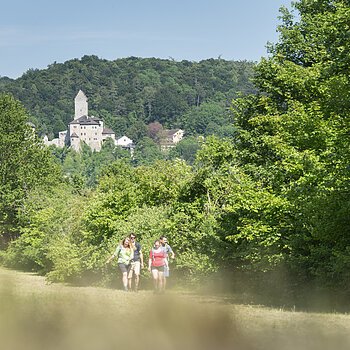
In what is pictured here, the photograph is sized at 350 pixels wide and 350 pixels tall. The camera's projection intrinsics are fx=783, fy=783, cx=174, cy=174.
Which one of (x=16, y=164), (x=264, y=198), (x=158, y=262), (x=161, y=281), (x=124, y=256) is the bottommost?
(x=161, y=281)

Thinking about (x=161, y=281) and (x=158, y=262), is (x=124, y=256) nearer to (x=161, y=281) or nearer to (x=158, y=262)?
(x=158, y=262)

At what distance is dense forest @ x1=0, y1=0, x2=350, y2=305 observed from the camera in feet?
67.5

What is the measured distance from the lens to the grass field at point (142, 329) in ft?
32.1

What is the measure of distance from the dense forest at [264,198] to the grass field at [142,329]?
6.65 m

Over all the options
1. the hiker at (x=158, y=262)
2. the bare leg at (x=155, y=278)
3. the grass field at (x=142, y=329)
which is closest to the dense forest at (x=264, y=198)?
the hiker at (x=158, y=262)

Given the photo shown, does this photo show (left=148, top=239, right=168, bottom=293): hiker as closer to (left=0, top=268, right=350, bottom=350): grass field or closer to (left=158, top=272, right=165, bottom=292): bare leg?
(left=158, top=272, right=165, bottom=292): bare leg

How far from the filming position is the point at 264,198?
23188 mm

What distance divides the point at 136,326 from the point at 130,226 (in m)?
20.2

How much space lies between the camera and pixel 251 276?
85.7 ft

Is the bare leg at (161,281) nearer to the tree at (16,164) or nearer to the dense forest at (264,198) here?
the dense forest at (264,198)

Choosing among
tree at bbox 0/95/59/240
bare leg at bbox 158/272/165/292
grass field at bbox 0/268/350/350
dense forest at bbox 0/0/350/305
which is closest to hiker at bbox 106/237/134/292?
bare leg at bbox 158/272/165/292

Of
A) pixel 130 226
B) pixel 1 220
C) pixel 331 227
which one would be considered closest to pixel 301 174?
pixel 331 227

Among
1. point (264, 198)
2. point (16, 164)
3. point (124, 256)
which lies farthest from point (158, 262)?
point (16, 164)

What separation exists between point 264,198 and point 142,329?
509 inches
